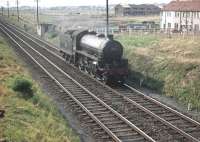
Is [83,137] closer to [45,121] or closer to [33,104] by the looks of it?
[45,121]

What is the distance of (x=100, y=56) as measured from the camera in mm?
27703

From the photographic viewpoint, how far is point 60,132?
16250mm

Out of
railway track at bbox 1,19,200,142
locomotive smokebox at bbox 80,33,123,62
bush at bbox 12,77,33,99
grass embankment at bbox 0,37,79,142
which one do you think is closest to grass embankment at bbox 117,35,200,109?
railway track at bbox 1,19,200,142

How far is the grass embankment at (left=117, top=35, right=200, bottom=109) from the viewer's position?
23656 millimetres

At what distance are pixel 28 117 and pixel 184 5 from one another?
164 ft

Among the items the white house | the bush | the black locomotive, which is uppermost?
the white house

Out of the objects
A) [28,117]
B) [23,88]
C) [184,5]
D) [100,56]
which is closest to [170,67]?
[100,56]

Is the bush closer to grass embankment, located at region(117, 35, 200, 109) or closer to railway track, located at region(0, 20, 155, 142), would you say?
railway track, located at region(0, 20, 155, 142)

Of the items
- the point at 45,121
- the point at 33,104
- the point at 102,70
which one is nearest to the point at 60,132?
the point at 45,121

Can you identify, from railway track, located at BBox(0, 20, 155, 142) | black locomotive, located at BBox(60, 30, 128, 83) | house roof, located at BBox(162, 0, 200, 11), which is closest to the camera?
railway track, located at BBox(0, 20, 155, 142)

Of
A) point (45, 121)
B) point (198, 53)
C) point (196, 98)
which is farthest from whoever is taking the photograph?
point (198, 53)

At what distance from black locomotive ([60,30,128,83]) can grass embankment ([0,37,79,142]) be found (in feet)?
18.9

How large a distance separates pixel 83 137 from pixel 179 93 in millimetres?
8785

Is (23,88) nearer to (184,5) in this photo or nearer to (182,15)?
(182,15)
